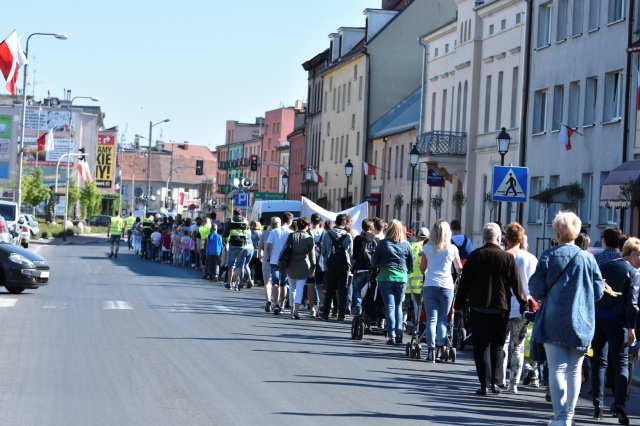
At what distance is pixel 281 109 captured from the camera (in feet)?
447

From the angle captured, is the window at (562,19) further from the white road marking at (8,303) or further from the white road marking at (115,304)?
the white road marking at (8,303)

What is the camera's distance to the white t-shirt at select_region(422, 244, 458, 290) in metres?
17.2

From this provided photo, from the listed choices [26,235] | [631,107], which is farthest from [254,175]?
[631,107]

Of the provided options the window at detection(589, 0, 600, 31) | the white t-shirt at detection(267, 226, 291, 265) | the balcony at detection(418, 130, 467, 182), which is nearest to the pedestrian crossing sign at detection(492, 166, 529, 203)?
the white t-shirt at detection(267, 226, 291, 265)

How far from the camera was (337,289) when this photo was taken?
2541cm

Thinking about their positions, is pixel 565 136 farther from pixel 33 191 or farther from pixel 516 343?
pixel 33 191

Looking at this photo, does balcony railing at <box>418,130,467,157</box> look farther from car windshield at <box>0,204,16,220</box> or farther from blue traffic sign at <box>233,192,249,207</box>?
blue traffic sign at <box>233,192,249,207</box>

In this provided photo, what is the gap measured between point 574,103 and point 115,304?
824 inches

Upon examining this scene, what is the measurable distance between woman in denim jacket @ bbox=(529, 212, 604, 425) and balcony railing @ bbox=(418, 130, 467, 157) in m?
41.5

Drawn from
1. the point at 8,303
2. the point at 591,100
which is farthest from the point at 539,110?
the point at 8,303

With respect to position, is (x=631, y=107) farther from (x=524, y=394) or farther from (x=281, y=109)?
(x=281, y=109)

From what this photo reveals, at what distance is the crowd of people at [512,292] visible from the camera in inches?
457

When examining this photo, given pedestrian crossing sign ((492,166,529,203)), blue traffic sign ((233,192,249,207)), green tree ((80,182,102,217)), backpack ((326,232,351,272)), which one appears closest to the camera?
backpack ((326,232,351,272))

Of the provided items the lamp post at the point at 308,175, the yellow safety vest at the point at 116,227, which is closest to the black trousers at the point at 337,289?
the yellow safety vest at the point at 116,227
